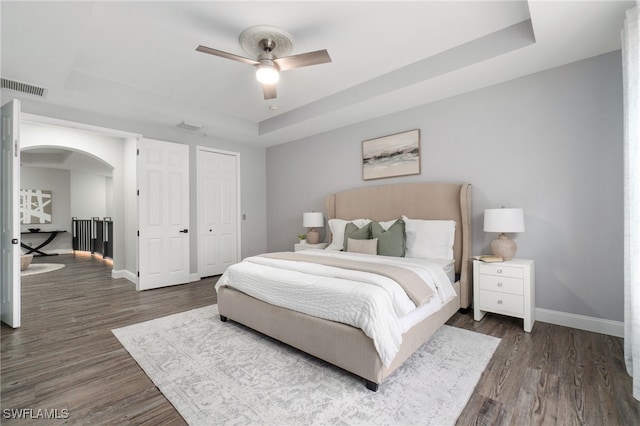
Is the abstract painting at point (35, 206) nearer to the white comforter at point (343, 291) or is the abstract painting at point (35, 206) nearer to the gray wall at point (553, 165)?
the white comforter at point (343, 291)

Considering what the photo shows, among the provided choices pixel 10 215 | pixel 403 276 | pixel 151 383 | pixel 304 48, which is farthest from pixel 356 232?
pixel 10 215

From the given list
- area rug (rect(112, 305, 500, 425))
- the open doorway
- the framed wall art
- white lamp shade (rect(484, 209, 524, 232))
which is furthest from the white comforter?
the open doorway

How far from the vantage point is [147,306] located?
144 inches

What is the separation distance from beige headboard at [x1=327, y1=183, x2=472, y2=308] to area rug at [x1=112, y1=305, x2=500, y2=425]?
88 centimetres

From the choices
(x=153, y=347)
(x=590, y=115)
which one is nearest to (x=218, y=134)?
(x=153, y=347)

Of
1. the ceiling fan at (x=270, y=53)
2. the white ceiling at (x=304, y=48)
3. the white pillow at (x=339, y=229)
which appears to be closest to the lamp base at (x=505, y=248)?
the white pillow at (x=339, y=229)

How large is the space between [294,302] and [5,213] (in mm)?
3344

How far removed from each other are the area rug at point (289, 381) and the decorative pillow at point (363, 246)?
1121 millimetres

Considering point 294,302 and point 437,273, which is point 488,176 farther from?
point 294,302

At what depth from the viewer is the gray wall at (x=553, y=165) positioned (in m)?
2.63

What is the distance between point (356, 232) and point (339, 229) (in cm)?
58

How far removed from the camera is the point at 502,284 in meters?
2.84

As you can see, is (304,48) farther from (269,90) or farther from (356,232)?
(356,232)

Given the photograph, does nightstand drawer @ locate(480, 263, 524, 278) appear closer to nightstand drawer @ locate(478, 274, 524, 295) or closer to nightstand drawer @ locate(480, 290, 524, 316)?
nightstand drawer @ locate(478, 274, 524, 295)
